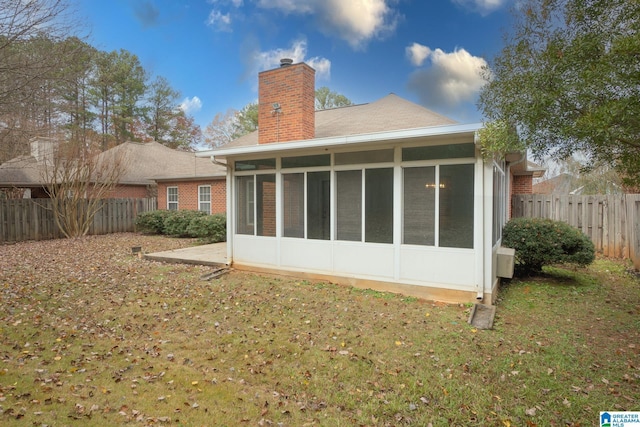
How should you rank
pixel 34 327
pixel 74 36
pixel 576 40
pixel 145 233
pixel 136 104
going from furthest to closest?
pixel 136 104
pixel 145 233
pixel 74 36
pixel 34 327
pixel 576 40

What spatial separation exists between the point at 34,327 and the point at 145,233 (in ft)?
38.2

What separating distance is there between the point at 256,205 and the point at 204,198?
358 inches

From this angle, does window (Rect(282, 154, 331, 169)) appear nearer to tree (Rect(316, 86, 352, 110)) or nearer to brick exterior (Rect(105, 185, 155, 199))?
brick exterior (Rect(105, 185, 155, 199))

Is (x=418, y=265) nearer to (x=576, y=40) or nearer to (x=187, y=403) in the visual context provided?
(x=576, y=40)

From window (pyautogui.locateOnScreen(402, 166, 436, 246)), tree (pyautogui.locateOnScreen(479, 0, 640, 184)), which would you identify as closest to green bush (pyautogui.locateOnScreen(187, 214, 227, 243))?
window (pyautogui.locateOnScreen(402, 166, 436, 246))

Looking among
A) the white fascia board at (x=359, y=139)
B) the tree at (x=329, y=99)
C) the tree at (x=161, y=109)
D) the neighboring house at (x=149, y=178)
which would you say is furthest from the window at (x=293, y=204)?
A: the tree at (x=161, y=109)

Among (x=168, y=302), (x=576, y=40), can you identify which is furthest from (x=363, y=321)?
(x=576, y=40)

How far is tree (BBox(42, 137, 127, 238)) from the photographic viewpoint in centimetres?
1287

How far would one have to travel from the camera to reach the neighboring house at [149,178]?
15.0m

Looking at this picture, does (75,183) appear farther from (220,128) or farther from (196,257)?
(220,128)

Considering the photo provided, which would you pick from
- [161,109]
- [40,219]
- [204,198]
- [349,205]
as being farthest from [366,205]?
[161,109]

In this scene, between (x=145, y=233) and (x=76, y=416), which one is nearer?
(x=76, y=416)

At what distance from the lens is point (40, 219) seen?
529 inches

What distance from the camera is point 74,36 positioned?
232 inches
